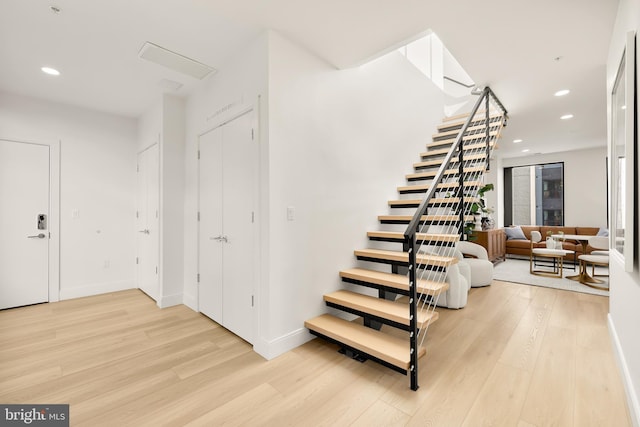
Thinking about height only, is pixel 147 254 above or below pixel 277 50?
below

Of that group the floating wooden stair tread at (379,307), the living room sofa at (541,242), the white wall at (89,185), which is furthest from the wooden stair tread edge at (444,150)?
the white wall at (89,185)

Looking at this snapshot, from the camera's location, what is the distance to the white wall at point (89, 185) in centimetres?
373

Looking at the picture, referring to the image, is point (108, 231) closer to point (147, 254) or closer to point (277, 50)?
point (147, 254)

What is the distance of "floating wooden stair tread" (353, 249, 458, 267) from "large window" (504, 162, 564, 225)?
24.3 ft

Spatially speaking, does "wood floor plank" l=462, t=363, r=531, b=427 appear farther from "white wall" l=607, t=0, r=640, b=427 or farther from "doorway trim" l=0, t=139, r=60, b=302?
"doorway trim" l=0, t=139, r=60, b=302

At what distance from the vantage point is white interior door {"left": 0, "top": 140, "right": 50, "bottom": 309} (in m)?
3.50

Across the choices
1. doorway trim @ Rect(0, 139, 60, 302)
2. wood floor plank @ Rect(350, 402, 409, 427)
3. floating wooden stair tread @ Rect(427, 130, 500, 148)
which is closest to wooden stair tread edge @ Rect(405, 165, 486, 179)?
floating wooden stair tread @ Rect(427, 130, 500, 148)

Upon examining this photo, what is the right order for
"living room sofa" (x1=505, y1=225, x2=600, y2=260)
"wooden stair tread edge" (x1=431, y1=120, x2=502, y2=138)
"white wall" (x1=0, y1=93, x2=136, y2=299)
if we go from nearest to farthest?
"white wall" (x1=0, y1=93, x2=136, y2=299) → "wooden stair tread edge" (x1=431, y1=120, x2=502, y2=138) → "living room sofa" (x1=505, y1=225, x2=600, y2=260)

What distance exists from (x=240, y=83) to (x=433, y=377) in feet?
9.81

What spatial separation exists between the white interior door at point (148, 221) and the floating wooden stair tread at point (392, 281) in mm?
2578

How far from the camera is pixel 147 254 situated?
4.08 meters

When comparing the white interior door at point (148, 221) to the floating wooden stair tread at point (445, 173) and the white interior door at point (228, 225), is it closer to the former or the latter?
the white interior door at point (228, 225)

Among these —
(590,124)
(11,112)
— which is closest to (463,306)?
(590,124)

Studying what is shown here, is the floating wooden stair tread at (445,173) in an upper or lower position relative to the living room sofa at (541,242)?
upper
